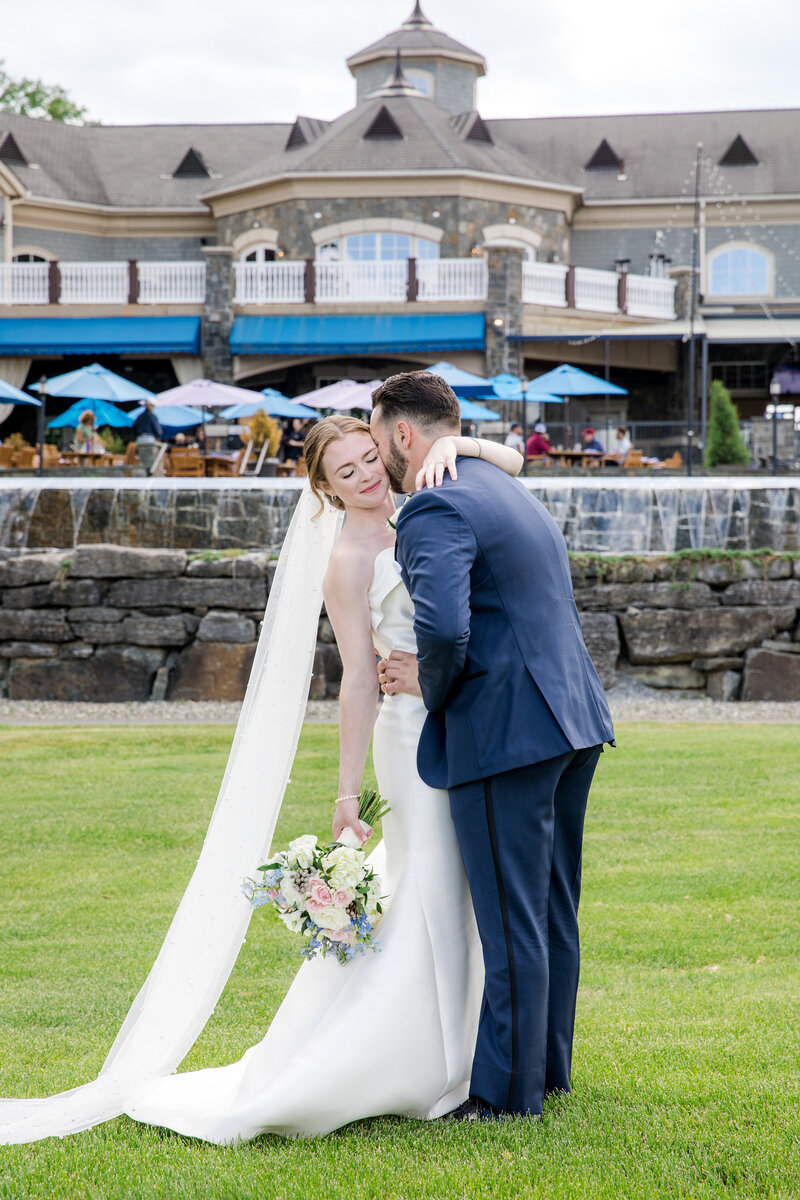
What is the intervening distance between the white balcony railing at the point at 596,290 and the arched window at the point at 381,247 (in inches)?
133

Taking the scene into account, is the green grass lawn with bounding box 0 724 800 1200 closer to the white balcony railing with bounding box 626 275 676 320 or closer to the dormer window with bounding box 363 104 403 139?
the white balcony railing with bounding box 626 275 676 320

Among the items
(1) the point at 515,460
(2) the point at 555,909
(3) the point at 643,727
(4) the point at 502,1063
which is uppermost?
(1) the point at 515,460

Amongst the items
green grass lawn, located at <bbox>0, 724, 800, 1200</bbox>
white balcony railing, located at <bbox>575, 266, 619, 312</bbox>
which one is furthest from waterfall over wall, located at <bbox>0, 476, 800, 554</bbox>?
white balcony railing, located at <bbox>575, 266, 619, 312</bbox>

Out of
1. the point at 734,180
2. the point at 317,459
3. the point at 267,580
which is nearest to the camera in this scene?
the point at 317,459

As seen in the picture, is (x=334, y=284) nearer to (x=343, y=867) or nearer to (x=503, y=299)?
(x=503, y=299)

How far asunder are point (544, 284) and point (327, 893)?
2375 centimetres

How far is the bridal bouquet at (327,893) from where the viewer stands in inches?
131

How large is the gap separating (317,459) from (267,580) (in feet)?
39.2

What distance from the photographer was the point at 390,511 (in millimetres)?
3840

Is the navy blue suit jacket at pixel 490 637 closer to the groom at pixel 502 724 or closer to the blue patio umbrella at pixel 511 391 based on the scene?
the groom at pixel 502 724

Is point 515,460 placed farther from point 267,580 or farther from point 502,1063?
point 267,580

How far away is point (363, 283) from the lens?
83.7ft

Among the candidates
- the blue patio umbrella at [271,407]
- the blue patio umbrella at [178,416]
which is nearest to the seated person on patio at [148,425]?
the blue patio umbrella at [178,416]

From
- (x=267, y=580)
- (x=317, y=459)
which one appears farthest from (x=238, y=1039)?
(x=267, y=580)
